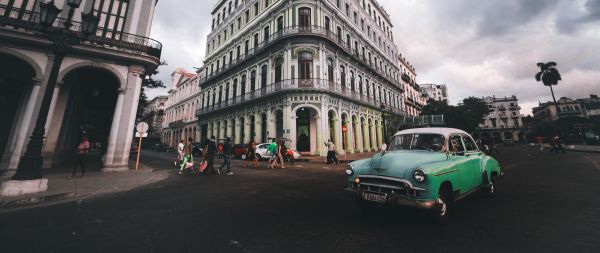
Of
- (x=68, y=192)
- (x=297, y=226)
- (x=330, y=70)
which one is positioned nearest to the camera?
(x=297, y=226)

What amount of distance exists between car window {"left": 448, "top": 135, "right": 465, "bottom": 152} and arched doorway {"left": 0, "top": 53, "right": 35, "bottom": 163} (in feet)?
54.3

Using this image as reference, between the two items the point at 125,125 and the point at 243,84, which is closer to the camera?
the point at 125,125

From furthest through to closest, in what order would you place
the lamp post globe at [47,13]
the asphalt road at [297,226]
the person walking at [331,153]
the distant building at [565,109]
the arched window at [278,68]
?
the distant building at [565,109]
the arched window at [278,68]
the person walking at [331,153]
the lamp post globe at [47,13]
the asphalt road at [297,226]

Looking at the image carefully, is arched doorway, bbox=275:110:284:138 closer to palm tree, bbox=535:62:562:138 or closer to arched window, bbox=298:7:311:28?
arched window, bbox=298:7:311:28

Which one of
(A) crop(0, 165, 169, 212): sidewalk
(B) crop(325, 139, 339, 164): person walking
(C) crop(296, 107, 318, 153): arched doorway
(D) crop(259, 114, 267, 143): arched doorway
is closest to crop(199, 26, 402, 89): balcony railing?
(D) crop(259, 114, 267, 143): arched doorway

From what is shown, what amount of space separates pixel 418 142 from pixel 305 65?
17356mm

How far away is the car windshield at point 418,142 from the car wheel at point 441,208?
85cm

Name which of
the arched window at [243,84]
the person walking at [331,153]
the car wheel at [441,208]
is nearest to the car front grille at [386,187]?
the car wheel at [441,208]

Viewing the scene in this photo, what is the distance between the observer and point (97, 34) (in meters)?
11.1

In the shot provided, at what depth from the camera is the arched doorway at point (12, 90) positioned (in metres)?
10.5

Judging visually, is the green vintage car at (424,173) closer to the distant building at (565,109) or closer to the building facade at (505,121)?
the distant building at (565,109)

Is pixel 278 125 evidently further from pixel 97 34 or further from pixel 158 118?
pixel 158 118

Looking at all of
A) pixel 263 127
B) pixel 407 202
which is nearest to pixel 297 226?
pixel 407 202

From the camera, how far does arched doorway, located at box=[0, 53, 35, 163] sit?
10500 mm
